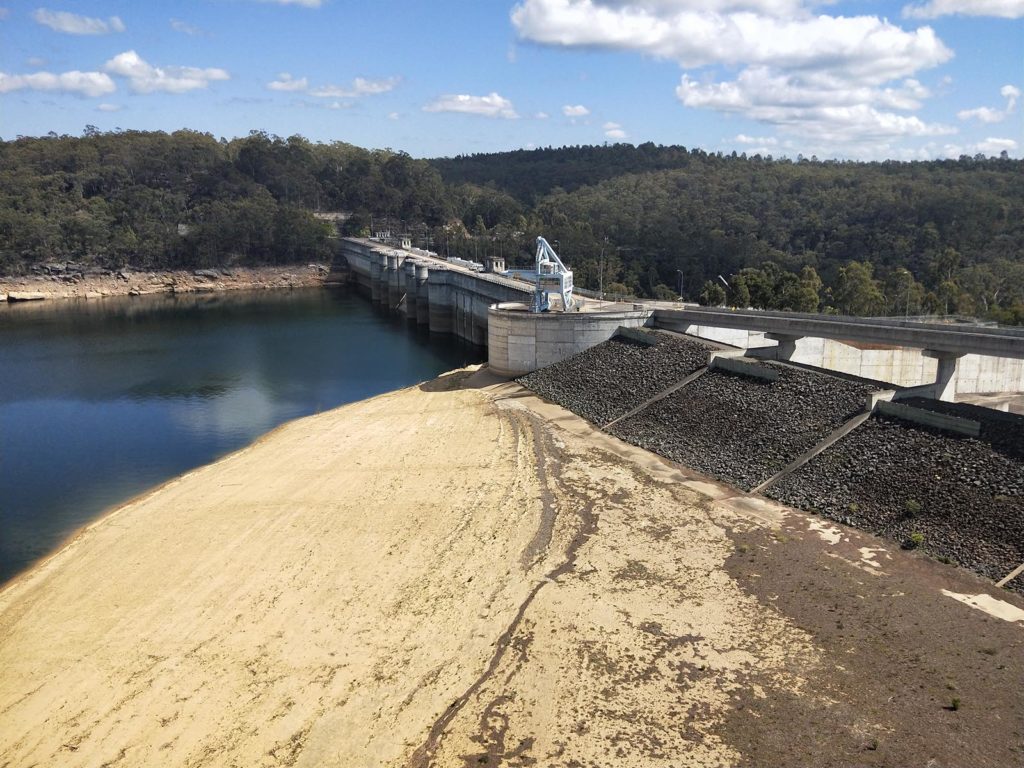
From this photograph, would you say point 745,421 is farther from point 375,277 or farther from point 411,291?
point 375,277

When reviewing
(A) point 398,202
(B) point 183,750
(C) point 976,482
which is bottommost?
(B) point 183,750

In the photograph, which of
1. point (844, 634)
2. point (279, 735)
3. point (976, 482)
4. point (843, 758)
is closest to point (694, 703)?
point (843, 758)

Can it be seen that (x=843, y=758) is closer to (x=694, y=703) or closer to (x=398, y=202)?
(x=694, y=703)

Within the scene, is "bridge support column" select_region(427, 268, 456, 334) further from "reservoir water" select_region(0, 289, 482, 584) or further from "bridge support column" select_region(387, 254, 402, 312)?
"bridge support column" select_region(387, 254, 402, 312)

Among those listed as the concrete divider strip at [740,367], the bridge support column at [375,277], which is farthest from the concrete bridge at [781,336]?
the bridge support column at [375,277]

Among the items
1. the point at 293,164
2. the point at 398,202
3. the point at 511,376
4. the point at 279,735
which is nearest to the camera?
the point at 279,735

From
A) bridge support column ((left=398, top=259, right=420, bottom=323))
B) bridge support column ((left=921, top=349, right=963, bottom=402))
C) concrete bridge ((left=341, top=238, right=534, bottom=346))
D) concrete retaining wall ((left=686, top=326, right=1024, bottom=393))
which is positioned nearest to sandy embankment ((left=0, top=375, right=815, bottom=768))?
bridge support column ((left=921, top=349, right=963, bottom=402))

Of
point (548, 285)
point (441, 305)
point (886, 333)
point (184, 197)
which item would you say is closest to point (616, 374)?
point (548, 285)
